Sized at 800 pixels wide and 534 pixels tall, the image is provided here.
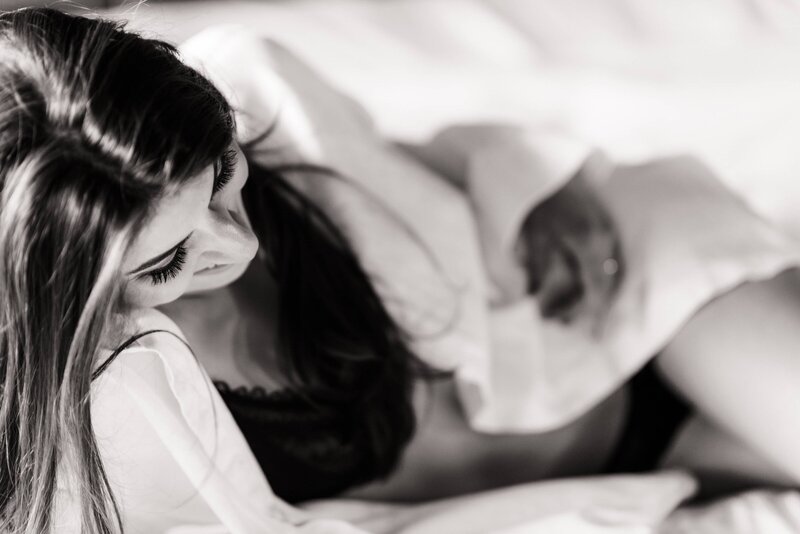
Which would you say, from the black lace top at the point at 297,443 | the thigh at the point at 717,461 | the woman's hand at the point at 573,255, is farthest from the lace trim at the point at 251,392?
the thigh at the point at 717,461

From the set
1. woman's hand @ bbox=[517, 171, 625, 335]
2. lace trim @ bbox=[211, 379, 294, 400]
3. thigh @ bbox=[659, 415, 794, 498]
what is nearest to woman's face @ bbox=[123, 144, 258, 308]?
lace trim @ bbox=[211, 379, 294, 400]

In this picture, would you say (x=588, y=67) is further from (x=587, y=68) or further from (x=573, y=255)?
(x=573, y=255)

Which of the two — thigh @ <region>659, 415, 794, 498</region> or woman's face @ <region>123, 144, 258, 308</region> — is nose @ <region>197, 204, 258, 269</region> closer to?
woman's face @ <region>123, 144, 258, 308</region>

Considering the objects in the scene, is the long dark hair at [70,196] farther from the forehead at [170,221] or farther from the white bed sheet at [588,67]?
the white bed sheet at [588,67]

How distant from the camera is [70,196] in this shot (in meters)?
0.35

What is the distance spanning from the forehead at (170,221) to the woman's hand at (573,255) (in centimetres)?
42

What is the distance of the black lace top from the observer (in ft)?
1.86

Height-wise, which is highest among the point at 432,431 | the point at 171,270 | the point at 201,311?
the point at 171,270

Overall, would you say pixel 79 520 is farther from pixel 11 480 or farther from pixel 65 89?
pixel 65 89

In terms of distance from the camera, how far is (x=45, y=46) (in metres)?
0.36

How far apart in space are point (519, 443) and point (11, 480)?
433mm

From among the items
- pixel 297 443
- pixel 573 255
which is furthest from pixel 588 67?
pixel 297 443

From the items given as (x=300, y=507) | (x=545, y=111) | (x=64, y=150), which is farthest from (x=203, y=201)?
(x=545, y=111)

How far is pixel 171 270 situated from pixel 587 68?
2.12 ft
